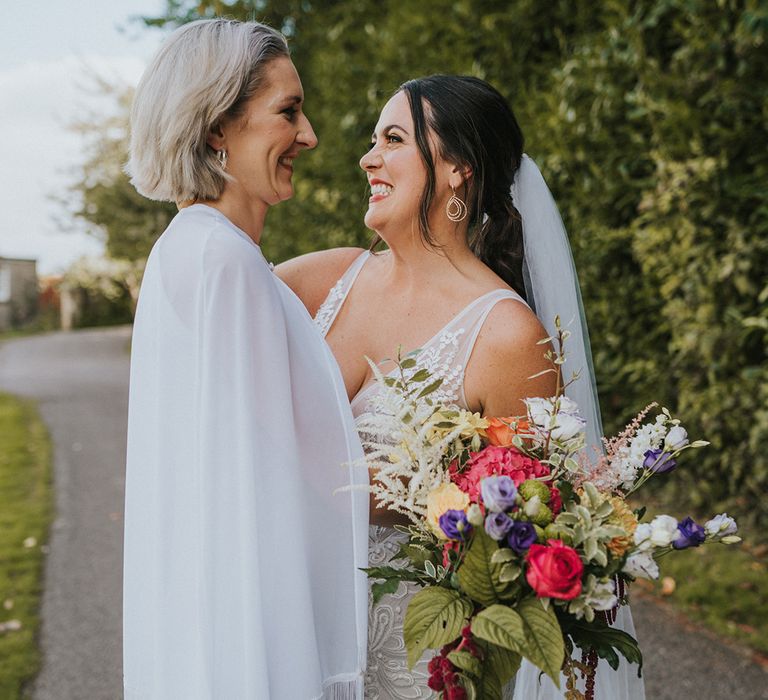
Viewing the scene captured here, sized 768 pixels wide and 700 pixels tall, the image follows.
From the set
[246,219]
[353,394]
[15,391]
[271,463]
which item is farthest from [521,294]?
[15,391]

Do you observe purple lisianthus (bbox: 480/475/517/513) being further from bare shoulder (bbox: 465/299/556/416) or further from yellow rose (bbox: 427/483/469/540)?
bare shoulder (bbox: 465/299/556/416)

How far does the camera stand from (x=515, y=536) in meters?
1.56

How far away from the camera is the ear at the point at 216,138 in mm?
2109

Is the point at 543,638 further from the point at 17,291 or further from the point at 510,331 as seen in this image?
the point at 17,291

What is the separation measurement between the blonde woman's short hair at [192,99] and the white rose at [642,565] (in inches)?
52.8

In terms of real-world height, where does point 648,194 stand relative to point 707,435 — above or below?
above

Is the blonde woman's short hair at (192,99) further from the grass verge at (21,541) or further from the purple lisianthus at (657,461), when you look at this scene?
the grass verge at (21,541)

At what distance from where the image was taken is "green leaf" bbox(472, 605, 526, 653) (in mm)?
1510

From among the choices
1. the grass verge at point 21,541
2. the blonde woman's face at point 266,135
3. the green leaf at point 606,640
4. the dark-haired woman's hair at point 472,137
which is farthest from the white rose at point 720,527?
the grass verge at point 21,541

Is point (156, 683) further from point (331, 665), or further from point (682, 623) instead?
point (682, 623)

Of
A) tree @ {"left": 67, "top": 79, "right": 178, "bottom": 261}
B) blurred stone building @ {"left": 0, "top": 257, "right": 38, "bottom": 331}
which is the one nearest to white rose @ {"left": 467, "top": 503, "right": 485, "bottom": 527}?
tree @ {"left": 67, "top": 79, "right": 178, "bottom": 261}

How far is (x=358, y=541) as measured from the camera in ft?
6.48

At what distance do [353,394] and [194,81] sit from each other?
1043 millimetres

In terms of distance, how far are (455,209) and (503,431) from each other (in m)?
0.95
